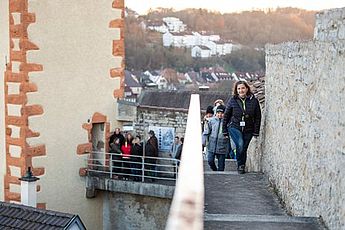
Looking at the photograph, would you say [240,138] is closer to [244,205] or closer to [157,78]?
[244,205]

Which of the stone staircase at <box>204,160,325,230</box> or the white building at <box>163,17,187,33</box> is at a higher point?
the white building at <box>163,17,187,33</box>

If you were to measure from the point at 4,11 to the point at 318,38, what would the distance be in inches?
314

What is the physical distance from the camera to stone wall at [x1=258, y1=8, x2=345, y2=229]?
4129mm

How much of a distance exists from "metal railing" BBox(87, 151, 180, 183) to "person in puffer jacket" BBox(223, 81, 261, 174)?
421 centimetres

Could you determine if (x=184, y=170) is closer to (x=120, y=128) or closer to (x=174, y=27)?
(x=120, y=128)

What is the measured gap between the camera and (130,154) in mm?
12102

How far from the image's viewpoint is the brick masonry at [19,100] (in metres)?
11.6

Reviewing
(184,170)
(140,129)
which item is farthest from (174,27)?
(184,170)

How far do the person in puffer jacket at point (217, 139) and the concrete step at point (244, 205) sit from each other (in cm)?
34

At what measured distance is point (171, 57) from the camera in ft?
234

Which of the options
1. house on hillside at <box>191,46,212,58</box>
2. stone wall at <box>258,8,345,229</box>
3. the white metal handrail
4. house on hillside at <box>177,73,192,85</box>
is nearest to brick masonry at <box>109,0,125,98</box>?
stone wall at <box>258,8,345,229</box>

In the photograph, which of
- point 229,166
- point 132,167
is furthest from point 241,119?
point 132,167

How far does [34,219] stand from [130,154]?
12.3 ft

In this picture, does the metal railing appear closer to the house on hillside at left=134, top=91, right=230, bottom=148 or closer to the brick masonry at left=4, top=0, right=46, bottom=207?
the house on hillside at left=134, top=91, right=230, bottom=148
